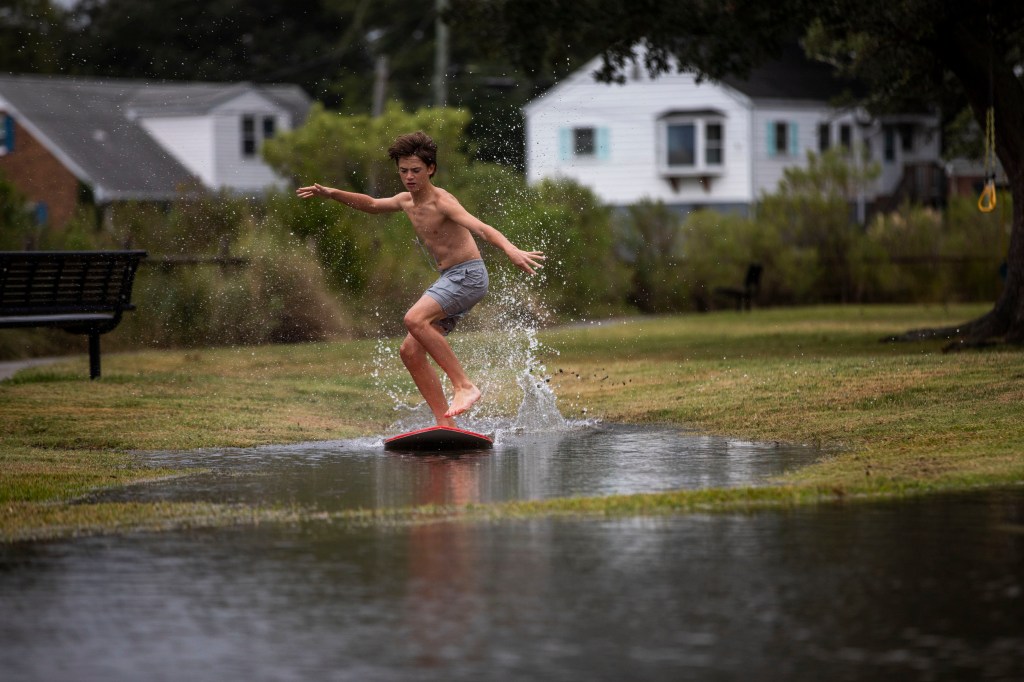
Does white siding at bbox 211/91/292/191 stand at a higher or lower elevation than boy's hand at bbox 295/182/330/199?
higher

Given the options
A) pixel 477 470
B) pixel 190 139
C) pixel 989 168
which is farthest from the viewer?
pixel 190 139

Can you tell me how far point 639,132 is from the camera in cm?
5769

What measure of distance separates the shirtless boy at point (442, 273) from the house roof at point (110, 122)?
3929 centimetres

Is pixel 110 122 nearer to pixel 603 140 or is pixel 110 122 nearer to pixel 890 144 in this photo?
pixel 603 140

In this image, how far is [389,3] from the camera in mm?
64812

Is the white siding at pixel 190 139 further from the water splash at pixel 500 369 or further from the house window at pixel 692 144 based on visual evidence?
the water splash at pixel 500 369

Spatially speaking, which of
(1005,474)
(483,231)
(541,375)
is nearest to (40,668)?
(1005,474)

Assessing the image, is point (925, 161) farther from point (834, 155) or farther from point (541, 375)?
point (541, 375)

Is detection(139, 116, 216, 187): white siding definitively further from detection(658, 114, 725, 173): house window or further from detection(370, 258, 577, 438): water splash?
detection(370, 258, 577, 438): water splash

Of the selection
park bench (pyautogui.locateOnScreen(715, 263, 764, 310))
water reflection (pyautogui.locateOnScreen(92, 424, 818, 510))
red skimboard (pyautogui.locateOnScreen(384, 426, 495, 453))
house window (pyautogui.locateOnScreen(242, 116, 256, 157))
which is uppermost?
house window (pyautogui.locateOnScreen(242, 116, 256, 157))

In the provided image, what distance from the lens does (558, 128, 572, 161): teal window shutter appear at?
57719mm

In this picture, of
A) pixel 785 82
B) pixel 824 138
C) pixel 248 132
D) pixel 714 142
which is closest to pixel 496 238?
pixel 714 142

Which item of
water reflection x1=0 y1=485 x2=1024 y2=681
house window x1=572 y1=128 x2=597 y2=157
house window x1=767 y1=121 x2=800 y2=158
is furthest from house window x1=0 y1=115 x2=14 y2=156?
water reflection x1=0 y1=485 x2=1024 y2=681

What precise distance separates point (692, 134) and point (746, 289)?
2470 centimetres
